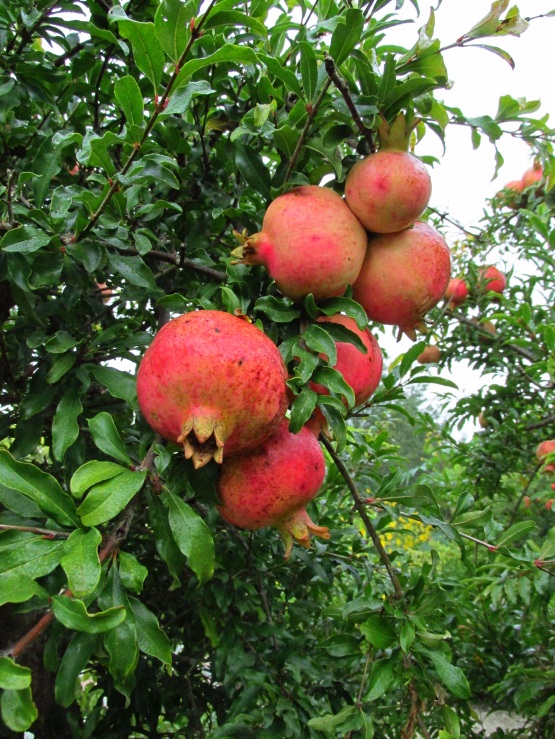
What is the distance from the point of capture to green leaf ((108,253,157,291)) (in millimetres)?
974

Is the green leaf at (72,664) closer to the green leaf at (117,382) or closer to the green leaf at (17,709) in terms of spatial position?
the green leaf at (17,709)

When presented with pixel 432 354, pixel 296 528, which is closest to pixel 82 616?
pixel 296 528

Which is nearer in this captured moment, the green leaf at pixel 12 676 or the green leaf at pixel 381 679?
the green leaf at pixel 12 676

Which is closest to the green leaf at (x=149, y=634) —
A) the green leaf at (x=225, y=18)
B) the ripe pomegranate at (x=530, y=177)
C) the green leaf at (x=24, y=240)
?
the green leaf at (x=24, y=240)

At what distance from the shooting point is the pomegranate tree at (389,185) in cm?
88

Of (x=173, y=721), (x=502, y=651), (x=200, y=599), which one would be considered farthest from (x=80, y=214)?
Result: (x=502, y=651)

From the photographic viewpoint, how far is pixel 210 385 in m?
0.73

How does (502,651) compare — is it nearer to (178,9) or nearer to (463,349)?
(463,349)

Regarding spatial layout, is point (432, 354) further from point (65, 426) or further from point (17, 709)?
point (17, 709)

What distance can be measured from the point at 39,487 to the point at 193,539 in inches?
7.6

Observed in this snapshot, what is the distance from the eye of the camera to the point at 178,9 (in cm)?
72

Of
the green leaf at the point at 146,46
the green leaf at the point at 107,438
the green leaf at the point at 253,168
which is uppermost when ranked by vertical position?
the green leaf at the point at 146,46

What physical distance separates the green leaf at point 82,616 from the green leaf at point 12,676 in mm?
54

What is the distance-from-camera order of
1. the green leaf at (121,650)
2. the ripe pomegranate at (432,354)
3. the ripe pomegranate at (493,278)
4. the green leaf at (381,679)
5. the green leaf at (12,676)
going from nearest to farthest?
1. the green leaf at (12,676)
2. the green leaf at (121,650)
3. the green leaf at (381,679)
4. the ripe pomegranate at (493,278)
5. the ripe pomegranate at (432,354)
